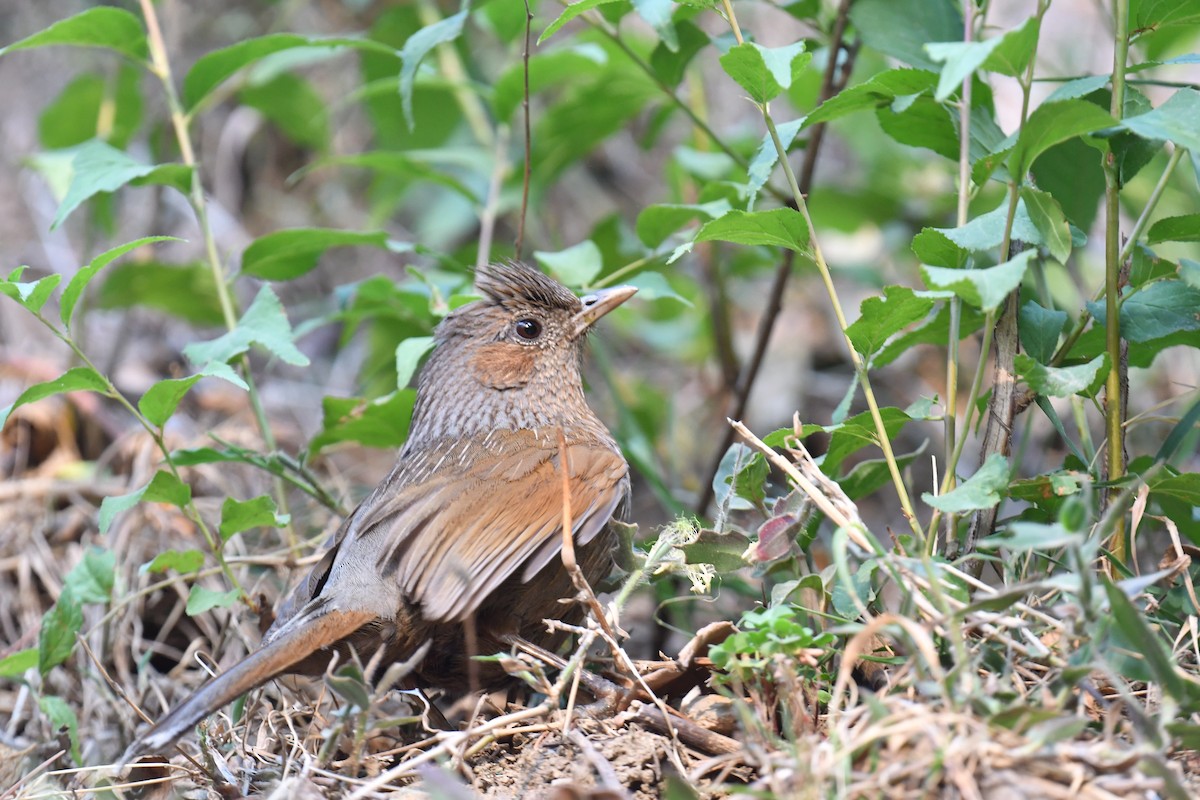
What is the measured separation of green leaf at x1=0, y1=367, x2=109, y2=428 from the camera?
9.79 ft

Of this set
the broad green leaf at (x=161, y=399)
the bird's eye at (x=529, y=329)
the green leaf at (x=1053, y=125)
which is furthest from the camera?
the bird's eye at (x=529, y=329)

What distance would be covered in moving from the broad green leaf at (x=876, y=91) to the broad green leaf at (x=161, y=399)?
69.4 inches

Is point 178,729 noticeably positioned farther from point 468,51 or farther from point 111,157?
point 468,51

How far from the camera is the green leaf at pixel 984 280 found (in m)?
2.20

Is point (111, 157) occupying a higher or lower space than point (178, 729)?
higher

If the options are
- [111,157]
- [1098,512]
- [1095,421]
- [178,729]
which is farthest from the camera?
[1095,421]

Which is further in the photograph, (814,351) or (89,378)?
(814,351)

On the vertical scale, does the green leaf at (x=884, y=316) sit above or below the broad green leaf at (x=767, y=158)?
below

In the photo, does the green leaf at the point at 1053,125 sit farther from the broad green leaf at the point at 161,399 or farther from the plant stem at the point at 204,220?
the plant stem at the point at 204,220

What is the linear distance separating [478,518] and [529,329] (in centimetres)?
102

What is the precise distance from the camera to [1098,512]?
286 centimetres

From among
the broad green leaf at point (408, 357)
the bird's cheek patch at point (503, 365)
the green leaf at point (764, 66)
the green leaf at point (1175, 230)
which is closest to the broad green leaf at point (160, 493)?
the broad green leaf at point (408, 357)

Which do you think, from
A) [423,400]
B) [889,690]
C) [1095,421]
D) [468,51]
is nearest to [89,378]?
[423,400]

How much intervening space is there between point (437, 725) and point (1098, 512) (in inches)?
75.5
